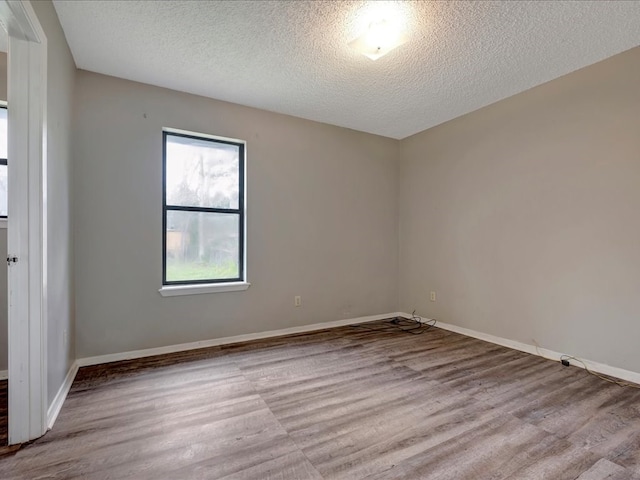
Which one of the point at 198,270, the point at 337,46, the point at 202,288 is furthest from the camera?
the point at 198,270

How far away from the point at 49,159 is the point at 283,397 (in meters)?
2.18

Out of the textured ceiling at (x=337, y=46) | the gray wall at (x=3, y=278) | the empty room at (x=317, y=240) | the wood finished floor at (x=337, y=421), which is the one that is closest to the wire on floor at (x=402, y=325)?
the empty room at (x=317, y=240)

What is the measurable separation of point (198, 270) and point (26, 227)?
5.70ft

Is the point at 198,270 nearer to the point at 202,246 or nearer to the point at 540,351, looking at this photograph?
the point at 202,246

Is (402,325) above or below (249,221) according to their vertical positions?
below

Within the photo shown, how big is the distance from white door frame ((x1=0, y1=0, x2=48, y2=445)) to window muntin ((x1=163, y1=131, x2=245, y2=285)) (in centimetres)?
142

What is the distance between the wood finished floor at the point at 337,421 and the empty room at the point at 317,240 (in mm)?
18

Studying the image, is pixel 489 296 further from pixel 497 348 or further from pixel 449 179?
pixel 449 179

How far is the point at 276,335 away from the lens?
12.1 ft

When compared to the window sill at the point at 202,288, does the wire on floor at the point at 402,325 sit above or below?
below

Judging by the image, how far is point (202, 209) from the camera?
3.37m

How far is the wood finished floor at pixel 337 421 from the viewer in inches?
61.7

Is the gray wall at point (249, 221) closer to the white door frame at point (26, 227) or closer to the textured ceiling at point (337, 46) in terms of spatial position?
the textured ceiling at point (337, 46)

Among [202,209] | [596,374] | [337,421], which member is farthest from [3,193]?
[596,374]
